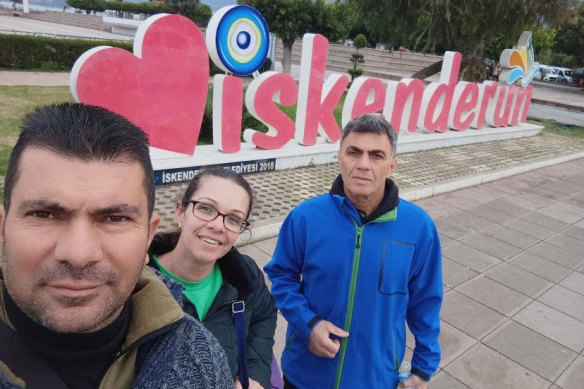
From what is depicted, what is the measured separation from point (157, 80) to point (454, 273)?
4.60m

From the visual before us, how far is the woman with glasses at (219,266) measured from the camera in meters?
1.65

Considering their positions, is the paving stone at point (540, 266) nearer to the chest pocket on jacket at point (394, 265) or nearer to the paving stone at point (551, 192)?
the paving stone at point (551, 192)

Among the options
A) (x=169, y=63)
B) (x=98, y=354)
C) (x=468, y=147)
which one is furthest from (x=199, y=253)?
(x=468, y=147)

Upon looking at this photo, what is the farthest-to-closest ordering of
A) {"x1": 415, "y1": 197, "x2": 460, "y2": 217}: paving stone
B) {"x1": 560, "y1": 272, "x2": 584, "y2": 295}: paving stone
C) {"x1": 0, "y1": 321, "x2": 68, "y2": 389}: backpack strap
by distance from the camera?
{"x1": 415, "y1": 197, "x2": 460, "y2": 217}: paving stone → {"x1": 560, "y1": 272, "x2": 584, "y2": 295}: paving stone → {"x1": 0, "y1": 321, "x2": 68, "y2": 389}: backpack strap

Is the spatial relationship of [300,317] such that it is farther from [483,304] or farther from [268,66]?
[268,66]

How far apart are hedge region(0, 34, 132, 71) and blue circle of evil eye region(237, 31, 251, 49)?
43.6 ft

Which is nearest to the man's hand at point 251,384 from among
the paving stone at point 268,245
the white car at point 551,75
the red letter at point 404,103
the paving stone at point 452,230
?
the paving stone at point 268,245

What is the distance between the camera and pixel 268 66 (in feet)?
76.5

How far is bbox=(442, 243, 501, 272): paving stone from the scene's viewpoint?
514 centimetres

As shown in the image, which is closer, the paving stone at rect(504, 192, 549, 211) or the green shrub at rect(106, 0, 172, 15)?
the paving stone at rect(504, 192, 549, 211)

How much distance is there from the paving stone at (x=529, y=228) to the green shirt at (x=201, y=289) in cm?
607

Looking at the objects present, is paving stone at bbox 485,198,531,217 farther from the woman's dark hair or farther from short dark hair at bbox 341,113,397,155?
the woman's dark hair

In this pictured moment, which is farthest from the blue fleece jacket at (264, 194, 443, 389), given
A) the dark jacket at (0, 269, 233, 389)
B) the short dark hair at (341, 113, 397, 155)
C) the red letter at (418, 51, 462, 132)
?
the red letter at (418, 51, 462, 132)

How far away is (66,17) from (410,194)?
45647 millimetres
